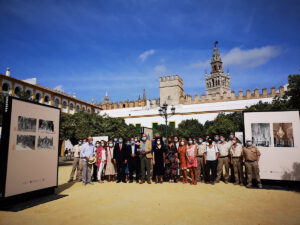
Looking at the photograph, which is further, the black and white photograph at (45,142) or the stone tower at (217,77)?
the stone tower at (217,77)

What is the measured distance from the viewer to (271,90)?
3419 centimetres

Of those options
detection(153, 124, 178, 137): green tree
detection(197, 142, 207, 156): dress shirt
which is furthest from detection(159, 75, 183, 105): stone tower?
detection(197, 142, 207, 156): dress shirt

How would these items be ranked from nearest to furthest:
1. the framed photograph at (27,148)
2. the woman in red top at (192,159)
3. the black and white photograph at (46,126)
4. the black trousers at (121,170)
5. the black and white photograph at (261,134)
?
the framed photograph at (27,148) → the black and white photograph at (46,126) → the black and white photograph at (261,134) → the woman in red top at (192,159) → the black trousers at (121,170)

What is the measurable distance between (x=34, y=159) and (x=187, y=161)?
16.3ft

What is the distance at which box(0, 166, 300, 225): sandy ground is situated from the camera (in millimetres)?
3777

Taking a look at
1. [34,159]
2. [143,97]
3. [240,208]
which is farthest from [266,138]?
[143,97]

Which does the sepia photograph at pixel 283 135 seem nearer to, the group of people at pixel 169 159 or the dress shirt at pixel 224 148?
the group of people at pixel 169 159

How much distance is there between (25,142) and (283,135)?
7665 millimetres

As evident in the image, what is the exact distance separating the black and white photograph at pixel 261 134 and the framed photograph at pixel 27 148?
6500 millimetres

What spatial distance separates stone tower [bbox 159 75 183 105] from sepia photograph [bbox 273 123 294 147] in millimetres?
36759

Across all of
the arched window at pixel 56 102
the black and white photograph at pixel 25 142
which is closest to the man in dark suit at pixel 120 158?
the black and white photograph at pixel 25 142

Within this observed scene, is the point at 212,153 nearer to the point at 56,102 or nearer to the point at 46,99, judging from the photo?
the point at 46,99

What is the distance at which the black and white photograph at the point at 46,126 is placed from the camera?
18.1 feet

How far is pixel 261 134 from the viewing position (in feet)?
22.5
